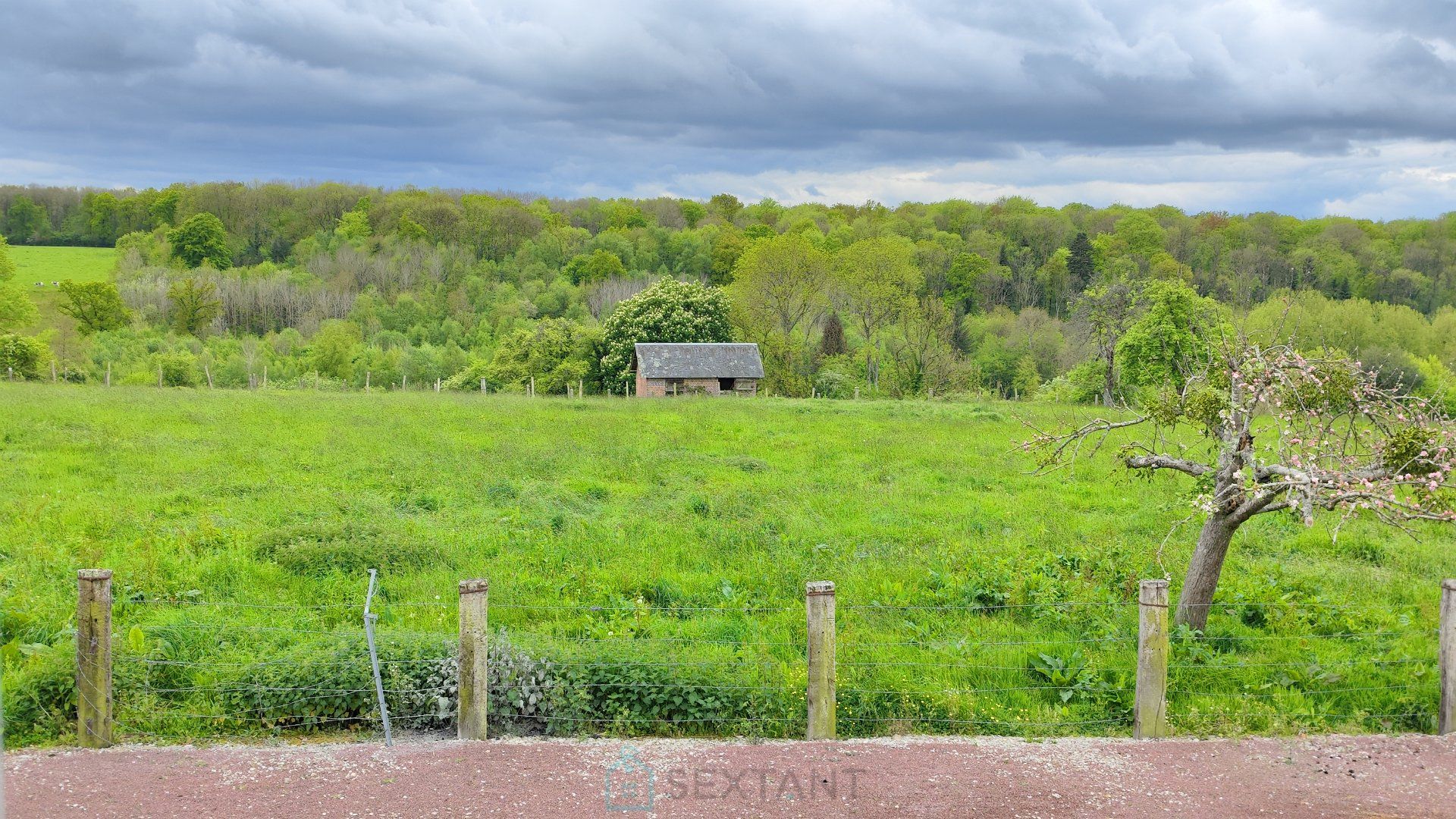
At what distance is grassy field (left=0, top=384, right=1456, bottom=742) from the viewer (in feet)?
27.7

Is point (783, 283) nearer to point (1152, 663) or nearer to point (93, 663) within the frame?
point (1152, 663)

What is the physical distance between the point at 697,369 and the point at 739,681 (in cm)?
4843

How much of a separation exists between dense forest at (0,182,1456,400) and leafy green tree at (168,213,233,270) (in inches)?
9.9

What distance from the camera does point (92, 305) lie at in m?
70.6

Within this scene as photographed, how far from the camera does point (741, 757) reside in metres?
7.62

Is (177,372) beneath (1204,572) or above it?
beneath

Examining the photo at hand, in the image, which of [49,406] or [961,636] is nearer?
[961,636]

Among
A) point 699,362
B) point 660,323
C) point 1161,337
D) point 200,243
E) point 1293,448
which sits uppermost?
point 200,243

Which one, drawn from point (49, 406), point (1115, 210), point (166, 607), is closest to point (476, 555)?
point (166, 607)

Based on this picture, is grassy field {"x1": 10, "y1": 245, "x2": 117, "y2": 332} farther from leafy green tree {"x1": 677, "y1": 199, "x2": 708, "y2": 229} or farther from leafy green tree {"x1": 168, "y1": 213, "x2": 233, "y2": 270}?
leafy green tree {"x1": 677, "y1": 199, "x2": 708, "y2": 229}

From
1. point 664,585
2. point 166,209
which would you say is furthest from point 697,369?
point 166,209

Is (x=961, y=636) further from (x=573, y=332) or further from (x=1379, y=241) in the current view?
(x=1379, y=241)

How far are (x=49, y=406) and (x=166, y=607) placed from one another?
65.7ft

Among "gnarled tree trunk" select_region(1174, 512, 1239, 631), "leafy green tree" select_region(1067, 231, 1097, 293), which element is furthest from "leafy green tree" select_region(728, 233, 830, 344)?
"gnarled tree trunk" select_region(1174, 512, 1239, 631)
